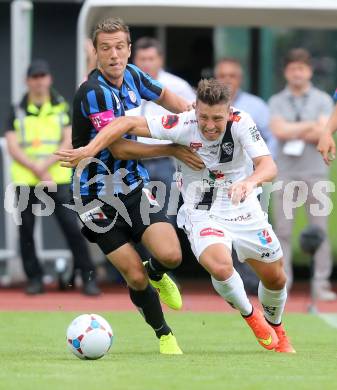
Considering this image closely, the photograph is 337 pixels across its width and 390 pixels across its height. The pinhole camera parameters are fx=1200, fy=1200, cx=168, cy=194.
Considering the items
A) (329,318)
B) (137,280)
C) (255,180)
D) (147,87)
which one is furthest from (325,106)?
(137,280)

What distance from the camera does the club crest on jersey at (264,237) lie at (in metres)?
8.41

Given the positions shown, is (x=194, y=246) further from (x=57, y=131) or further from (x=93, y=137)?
(x=57, y=131)

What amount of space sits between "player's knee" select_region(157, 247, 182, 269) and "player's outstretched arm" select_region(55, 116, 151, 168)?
82 cm

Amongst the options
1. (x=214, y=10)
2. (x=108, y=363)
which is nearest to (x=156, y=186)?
(x=214, y=10)

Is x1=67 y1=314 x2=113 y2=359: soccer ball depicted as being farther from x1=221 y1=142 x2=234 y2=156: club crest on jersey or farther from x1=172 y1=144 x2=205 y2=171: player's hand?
x1=221 y1=142 x2=234 y2=156: club crest on jersey

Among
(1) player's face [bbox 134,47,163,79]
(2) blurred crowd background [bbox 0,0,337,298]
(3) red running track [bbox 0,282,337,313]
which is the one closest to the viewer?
(3) red running track [bbox 0,282,337,313]

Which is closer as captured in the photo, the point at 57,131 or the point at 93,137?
the point at 93,137

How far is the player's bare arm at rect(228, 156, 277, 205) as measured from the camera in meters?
7.71

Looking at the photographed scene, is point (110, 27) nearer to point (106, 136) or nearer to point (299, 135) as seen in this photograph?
point (106, 136)

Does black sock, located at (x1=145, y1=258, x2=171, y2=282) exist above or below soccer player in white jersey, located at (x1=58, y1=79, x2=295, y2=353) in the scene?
below

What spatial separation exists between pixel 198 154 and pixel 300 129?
4.64m

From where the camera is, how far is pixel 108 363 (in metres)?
7.65

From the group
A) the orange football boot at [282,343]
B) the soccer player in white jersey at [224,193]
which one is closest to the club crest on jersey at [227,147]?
the soccer player in white jersey at [224,193]

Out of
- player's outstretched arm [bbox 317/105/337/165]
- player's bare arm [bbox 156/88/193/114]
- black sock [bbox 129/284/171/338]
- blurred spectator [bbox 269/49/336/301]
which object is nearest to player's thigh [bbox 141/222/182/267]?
black sock [bbox 129/284/171/338]
